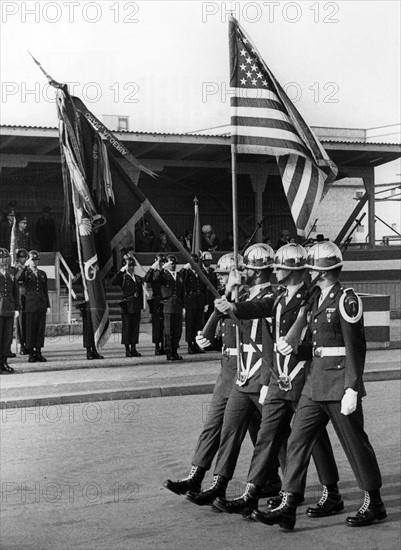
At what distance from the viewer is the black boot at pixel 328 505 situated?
6672mm

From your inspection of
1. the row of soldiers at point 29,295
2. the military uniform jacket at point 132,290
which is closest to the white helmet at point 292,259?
the row of soldiers at point 29,295

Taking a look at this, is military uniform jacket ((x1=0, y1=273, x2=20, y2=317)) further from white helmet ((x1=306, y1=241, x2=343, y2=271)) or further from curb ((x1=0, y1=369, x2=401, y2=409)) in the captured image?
white helmet ((x1=306, y1=241, x2=343, y2=271))

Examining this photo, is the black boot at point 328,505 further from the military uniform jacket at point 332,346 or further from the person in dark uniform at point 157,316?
the person in dark uniform at point 157,316

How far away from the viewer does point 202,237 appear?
84.2 ft

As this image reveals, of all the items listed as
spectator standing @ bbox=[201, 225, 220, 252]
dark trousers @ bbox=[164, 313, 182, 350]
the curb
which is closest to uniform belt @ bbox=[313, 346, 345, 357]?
the curb

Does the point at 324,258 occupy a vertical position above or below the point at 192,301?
above

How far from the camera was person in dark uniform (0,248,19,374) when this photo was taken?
14531mm

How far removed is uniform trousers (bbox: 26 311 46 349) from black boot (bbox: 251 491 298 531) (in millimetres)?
10149

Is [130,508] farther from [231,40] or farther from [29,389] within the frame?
[29,389]

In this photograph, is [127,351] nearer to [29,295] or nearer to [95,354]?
[95,354]

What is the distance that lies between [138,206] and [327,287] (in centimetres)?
149

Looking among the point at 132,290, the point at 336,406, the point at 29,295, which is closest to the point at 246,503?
the point at 336,406

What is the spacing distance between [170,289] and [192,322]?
108 centimetres

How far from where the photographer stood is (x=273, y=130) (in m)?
7.79
